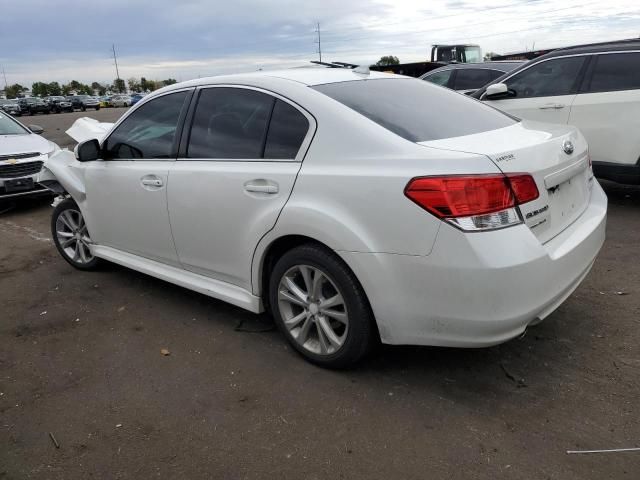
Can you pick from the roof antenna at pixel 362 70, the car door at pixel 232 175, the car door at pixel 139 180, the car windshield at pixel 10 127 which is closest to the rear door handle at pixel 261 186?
the car door at pixel 232 175

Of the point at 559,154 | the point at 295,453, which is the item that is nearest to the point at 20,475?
the point at 295,453

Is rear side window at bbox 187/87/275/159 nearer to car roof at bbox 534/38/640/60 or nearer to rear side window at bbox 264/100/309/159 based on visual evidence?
rear side window at bbox 264/100/309/159

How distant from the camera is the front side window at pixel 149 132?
3824 mm

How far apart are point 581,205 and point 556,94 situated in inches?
157

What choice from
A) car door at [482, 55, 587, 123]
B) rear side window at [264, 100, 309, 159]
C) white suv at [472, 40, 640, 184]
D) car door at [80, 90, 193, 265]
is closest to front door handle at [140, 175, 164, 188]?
car door at [80, 90, 193, 265]

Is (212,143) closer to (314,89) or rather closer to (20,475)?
(314,89)

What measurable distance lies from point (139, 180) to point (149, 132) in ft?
1.24

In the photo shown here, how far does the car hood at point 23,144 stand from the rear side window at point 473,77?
7.53 meters

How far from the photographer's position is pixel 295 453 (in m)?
2.50

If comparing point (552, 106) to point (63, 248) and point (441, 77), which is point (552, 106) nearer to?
point (441, 77)

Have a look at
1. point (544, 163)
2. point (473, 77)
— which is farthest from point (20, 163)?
point (473, 77)

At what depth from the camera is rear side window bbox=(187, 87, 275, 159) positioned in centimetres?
328

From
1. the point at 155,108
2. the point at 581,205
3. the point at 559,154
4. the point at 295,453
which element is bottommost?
the point at 295,453

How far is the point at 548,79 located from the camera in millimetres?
6723
